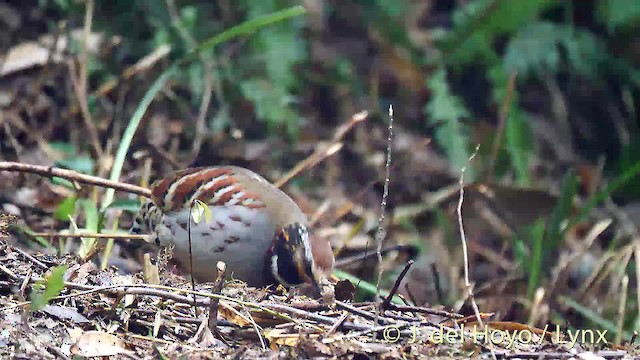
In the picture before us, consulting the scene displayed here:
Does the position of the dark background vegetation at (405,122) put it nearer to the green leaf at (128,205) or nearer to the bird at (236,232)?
the green leaf at (128,205)

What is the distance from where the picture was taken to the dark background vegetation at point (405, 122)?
5.34 m

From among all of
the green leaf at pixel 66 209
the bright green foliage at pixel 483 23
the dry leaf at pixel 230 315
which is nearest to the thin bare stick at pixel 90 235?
the green leaf at pixel 66 209

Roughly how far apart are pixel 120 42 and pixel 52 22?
0.43 m

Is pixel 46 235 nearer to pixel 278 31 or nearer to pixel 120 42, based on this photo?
pixel 120 42

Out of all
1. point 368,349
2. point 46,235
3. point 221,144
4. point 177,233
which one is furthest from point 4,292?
point 221,144

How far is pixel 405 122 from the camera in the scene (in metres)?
7.16

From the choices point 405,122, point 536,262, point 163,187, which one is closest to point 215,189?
point 163,187

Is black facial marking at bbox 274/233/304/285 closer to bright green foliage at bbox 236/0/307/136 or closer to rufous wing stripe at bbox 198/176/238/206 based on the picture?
rufous wing stripe at bbox 198/176/238/206

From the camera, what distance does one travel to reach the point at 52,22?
6012mm

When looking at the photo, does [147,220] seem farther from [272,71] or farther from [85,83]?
[272,71]

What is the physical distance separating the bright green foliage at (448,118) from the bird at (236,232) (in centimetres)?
225

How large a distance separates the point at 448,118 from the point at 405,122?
638 mm

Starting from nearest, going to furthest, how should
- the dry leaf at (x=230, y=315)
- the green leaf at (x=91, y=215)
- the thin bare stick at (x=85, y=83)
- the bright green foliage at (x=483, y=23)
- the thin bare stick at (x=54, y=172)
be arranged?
the dry leaf at (x=230, y=315), the thin bare stick at (x=54, y=172), the green leaf at (x=91, y=215), the thin bare stick at (x=85, y=83), the bright green foliage at (x=483, y=23)

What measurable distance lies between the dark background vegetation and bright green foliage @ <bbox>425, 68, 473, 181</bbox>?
1 cm
